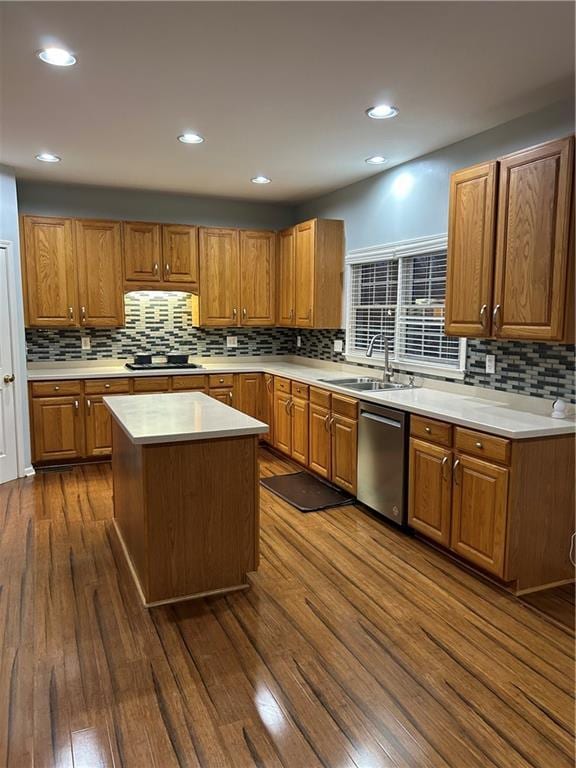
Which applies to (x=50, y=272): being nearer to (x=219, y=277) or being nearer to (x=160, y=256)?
(x=160, y=256)

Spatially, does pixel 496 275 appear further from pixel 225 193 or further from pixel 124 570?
pixel 225 193

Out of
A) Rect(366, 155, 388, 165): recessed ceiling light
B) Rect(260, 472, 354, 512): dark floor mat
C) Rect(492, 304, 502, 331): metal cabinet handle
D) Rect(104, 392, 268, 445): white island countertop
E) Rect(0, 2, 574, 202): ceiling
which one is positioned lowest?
Rect(260, 472, 354, 512): dark floor mat

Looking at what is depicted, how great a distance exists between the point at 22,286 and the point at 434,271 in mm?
3649

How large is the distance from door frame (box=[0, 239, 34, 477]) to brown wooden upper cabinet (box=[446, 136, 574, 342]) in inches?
139

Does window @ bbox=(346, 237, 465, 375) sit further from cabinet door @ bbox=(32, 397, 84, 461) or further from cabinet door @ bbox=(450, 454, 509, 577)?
cabinet door @ bbox=(32, 397, 84, 461)

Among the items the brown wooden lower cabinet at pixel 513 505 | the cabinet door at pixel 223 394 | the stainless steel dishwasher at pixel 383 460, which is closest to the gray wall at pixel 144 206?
the cabinet door at pixel 223 394

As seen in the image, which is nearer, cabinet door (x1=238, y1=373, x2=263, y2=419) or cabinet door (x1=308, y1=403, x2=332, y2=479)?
cabinet door (x1=308, y1=403, x2=332, y2=479)

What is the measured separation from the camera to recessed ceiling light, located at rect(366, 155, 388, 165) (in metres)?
4.27

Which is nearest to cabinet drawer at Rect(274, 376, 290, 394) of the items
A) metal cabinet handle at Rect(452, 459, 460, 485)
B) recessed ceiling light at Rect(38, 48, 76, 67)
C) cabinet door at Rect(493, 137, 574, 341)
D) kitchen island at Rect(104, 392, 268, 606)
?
kitchen island at Rect(104, 392, 268, 606)

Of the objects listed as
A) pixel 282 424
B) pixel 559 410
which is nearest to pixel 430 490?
pixel 559 410

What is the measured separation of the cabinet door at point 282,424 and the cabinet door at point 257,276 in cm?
105

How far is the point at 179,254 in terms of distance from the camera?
5.75 meters

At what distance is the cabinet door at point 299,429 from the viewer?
16.4ft

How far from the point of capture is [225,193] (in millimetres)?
5738
